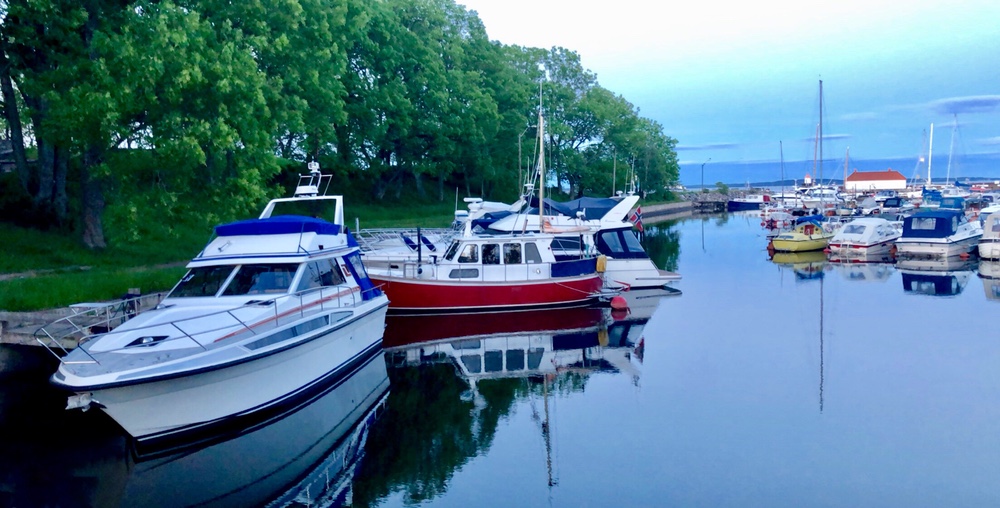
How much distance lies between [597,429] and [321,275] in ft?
21.3

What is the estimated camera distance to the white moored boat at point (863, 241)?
38.8 meters

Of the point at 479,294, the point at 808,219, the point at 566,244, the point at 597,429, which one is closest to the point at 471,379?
→ the point at 597,429

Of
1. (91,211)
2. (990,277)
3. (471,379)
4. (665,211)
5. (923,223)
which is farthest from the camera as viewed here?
(665,211)

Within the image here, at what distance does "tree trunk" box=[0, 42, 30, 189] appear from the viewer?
23.2 meters

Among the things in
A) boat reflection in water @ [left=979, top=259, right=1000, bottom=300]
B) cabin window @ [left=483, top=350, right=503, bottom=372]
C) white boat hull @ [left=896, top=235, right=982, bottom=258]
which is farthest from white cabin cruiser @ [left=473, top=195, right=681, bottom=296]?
white boat hull @ [left=896, top=235, right=982, bottom=258]

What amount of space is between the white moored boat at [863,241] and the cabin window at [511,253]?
2257 centimetres

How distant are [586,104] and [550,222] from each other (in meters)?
39.2

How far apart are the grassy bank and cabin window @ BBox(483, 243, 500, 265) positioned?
8890 mm

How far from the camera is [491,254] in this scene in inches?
939

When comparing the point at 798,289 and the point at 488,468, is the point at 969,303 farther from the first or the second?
the point at 488,468

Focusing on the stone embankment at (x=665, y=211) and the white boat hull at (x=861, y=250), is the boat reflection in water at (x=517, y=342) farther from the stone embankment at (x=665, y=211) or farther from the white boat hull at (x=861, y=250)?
the stone embankment at (x=665, y=211)

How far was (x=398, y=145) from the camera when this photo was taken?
44562 mm

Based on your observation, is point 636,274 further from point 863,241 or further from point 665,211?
point 665,211

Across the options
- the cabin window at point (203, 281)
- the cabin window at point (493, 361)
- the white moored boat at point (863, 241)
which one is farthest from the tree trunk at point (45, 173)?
the white moored boat at point (863, 241)
